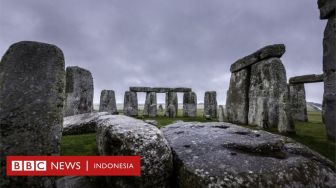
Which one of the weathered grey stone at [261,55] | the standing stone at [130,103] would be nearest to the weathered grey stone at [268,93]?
the weathered grey stone at [261,55]

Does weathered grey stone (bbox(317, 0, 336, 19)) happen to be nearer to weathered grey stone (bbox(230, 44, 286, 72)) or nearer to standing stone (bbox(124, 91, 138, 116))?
weathered grey stone (bbox(230, 44, 286, 72))

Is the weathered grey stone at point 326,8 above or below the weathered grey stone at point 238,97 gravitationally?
above

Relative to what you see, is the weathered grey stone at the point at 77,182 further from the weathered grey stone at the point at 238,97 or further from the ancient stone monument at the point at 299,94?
the ancient stone monument at the point at 299,94

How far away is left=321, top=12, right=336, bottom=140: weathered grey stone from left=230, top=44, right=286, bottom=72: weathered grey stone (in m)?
1.67

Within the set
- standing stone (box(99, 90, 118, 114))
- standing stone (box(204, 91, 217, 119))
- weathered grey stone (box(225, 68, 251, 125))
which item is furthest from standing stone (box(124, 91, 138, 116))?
weathered grey stone (box(225, 68, 251, 125))

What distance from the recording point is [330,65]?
204 inches

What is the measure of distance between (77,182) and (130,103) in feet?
50.2

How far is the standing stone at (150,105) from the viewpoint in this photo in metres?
17.6

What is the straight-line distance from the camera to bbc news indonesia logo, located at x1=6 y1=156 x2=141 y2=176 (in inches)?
85.7

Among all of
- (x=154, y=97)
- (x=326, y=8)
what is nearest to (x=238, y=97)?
(x=326, y=8)

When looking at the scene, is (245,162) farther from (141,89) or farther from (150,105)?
(141,89)

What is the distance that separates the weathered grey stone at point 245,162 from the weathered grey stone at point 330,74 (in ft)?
8.92

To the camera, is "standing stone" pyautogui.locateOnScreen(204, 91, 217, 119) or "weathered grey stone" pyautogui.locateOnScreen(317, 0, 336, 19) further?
"standing stone" pyautogui.locateOnScreen(204, 91, 217, 119)

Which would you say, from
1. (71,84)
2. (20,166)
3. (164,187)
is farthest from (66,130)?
(164,187)
